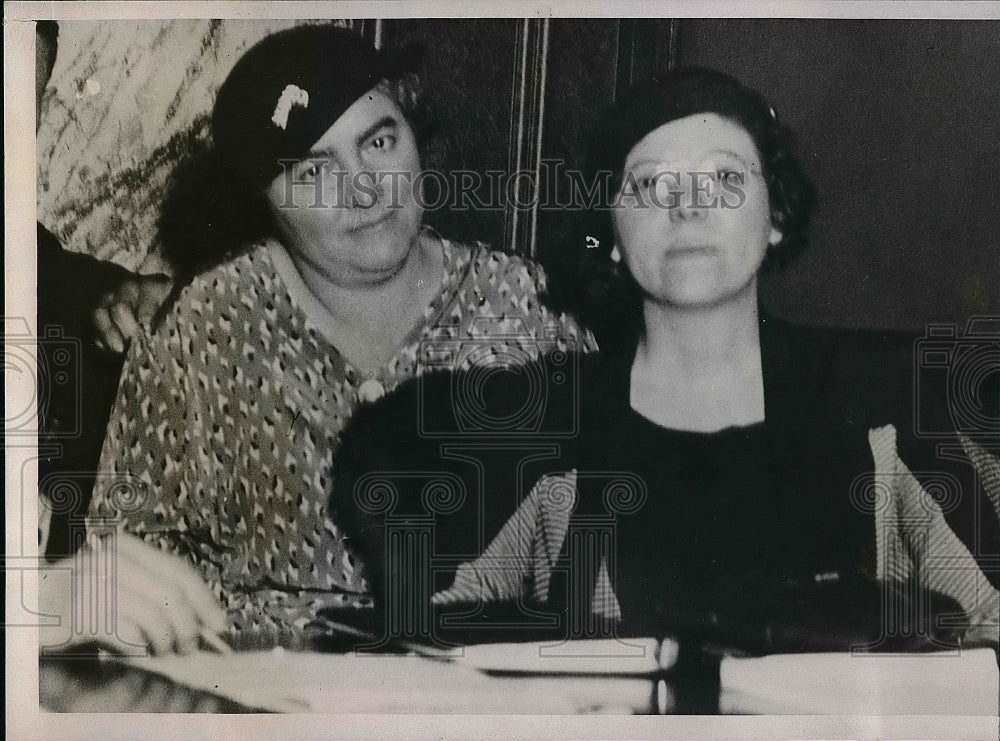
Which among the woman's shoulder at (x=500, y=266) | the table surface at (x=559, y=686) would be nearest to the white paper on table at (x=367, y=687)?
the table surface at (x=559, y=686)

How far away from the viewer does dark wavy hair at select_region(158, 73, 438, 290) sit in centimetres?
165

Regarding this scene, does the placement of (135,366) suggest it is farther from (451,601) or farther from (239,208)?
(451,601)

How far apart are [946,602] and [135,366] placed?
5.36ft

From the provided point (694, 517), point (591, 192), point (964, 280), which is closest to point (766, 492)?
point (694, 517)

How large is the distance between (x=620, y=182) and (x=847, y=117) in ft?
1.48

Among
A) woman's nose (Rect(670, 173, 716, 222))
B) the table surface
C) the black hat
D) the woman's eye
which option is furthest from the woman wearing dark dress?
the black hat

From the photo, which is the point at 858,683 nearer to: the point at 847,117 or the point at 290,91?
the point at 847,117

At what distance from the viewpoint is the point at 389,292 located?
166 centimetres

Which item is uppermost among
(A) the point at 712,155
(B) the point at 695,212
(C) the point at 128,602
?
(A) the point at 712,155

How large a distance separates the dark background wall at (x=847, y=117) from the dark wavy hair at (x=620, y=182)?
3 centimetres

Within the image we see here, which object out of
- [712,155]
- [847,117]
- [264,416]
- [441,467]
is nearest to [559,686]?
[441,467]

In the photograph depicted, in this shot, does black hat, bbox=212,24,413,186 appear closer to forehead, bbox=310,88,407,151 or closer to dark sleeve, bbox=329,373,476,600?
forehead, bbox=310,88,407,151

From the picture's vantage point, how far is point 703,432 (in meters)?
1.65

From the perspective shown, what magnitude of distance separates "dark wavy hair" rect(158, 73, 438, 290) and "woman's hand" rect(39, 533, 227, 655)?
1.83ft
